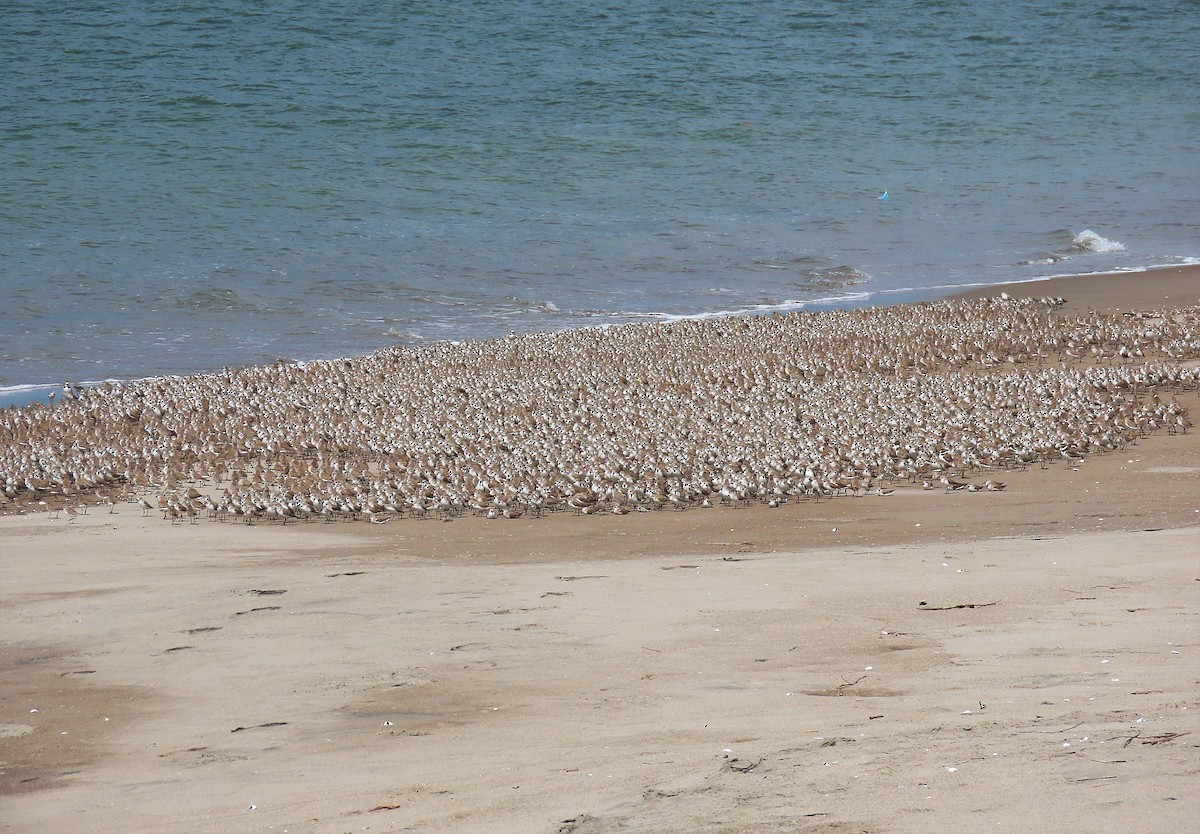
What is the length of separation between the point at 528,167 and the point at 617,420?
1874 cm

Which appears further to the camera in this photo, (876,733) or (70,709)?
(70,709)

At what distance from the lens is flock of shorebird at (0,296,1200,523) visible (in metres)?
9.02

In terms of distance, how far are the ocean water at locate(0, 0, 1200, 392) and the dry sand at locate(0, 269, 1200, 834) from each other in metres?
9.34

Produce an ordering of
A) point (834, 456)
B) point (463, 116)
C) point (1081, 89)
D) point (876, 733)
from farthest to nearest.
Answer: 1. point (1081, 89)
2. point (463, 116)
3. point (834, 456)
4. point (876, 733)

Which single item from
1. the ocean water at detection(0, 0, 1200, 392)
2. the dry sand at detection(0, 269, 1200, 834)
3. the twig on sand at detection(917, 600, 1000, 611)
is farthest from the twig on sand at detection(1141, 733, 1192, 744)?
the ocean water at detection(0, 0, 1200, 392)

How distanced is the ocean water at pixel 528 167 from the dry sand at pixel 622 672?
30.6 feet

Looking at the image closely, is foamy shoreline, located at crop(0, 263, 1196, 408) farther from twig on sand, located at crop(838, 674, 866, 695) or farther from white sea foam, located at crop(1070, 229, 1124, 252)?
twig on sand, located at crop(838, 674, 866, 695)

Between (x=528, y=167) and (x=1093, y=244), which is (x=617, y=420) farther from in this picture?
(x=528, y=167)

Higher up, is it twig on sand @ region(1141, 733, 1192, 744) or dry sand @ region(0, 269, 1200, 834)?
twig on sand @ region(1141, 733, 1192, 744)

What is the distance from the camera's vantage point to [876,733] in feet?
14.9

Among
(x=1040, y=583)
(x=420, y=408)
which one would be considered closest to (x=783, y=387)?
(x=420, y=408)

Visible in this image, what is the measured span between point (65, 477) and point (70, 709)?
4.81 metres

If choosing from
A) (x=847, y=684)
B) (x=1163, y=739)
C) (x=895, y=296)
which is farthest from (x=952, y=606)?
(x=895, y=296)

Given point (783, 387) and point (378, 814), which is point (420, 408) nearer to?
point (783, 387)
